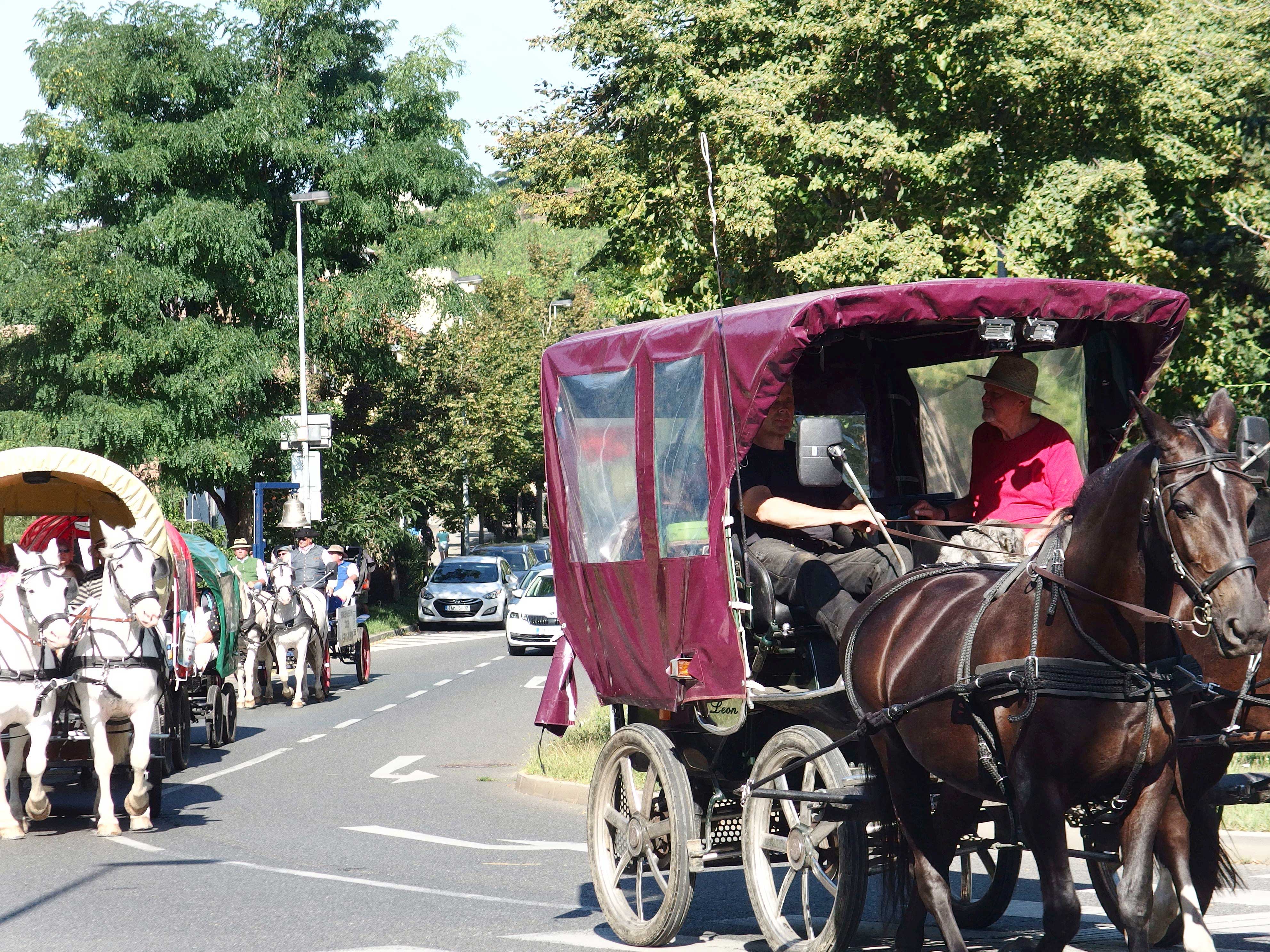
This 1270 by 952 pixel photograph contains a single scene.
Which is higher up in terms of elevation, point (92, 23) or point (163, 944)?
point (92, 23)

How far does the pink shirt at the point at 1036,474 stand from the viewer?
6.84 m

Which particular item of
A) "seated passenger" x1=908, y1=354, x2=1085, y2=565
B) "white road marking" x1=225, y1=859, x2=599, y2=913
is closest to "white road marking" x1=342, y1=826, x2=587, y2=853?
"white road marking" x1=225, y1=859, x2=599, y2=913

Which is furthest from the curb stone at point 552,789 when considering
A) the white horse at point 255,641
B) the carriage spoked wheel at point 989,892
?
the white horse at point 255,641

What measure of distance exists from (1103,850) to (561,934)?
3.11 meters

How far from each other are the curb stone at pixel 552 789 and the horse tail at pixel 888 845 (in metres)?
6.62

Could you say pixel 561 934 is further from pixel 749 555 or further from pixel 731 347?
pixel 731 347

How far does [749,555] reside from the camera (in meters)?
6.97

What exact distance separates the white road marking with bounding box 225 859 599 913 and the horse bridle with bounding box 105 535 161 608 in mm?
1968

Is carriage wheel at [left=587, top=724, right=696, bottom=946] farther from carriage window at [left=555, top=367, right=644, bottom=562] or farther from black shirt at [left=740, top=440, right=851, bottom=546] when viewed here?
black shirt at [left=740, top=440, right=851, bottom=546]

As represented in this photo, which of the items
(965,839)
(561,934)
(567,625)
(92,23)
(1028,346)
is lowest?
(561,934)

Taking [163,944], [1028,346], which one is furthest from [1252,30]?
[163,944]

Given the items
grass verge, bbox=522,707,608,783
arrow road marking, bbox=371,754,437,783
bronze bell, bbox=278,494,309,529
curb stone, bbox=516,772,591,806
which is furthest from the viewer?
bronze bell, bbox=278,494,309,529

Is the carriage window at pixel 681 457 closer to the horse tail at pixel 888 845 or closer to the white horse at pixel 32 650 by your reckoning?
the horse tail at pixel 888 845

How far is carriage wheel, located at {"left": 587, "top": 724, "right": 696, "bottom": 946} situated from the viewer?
6965mm
